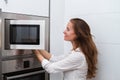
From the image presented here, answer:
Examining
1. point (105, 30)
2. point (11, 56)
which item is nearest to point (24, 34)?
point (11, 56)

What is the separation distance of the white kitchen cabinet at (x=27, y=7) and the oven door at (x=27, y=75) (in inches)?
18.8

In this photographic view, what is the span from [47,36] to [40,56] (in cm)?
25

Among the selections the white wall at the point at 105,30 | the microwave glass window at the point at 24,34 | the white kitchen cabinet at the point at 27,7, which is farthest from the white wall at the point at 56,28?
the microwave glass window at the point at 24,34

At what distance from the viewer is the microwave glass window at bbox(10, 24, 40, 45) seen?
155 cm

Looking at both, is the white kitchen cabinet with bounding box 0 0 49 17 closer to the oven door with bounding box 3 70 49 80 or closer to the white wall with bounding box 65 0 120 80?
the white wall with bounding box 65 0 120 80

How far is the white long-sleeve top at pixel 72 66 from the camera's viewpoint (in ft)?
5.10

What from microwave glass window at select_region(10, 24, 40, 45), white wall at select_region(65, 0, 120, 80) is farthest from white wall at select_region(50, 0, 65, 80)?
microwave glass window at select_region(10, 24, 40, 45)

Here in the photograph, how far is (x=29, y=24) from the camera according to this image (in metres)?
1.53

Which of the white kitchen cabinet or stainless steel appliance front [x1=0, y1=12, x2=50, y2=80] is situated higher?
the white kitchen cabinet

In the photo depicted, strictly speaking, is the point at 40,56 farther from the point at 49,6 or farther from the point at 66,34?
the point at 49,6

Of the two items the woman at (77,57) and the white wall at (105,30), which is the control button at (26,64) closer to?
the woman at (77,57)

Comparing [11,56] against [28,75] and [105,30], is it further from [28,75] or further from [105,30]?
[105,30]

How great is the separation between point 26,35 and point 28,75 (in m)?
0.34

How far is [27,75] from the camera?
1.69 m
